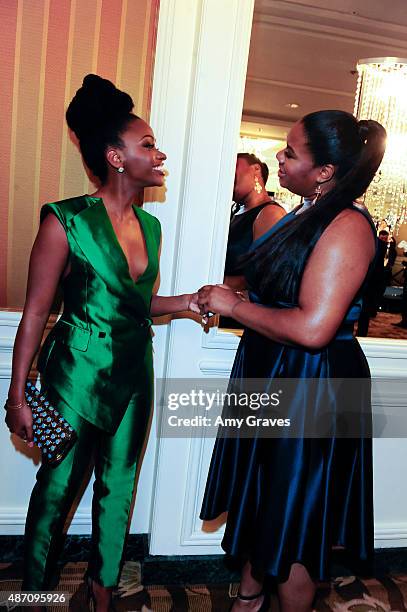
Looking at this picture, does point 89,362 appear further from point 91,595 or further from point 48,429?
point 91,595

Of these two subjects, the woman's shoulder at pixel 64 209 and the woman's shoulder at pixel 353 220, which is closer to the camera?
the woman's shoulder at pixel 353 220

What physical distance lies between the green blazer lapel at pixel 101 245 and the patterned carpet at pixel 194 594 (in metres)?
1.21

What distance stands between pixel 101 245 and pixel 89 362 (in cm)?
35

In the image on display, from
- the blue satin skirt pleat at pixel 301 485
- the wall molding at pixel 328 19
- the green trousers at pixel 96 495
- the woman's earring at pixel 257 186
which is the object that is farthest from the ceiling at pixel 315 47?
the green trousers at pixel 96 495

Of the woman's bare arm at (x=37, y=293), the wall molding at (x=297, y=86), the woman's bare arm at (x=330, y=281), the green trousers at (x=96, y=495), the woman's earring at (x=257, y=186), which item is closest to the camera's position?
the woman's bare arm at (x=330, y=281)

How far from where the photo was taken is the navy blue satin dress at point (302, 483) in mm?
1553

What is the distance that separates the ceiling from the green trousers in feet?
7.56

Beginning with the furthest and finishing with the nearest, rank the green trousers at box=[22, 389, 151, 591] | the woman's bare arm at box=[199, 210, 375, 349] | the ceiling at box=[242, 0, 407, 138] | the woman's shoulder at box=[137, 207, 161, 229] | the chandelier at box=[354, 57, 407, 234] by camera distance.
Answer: the ceiling at box=[242, 0, 407, 138] → the chandelier at box=[354, 57, 407, 234] → the woman's shoulder at box=[137, 207, 161, 229] → the green trousers at box=[22, 389, 151, 591] → the woman's bare arm at box=[199, 210, 375, 349]

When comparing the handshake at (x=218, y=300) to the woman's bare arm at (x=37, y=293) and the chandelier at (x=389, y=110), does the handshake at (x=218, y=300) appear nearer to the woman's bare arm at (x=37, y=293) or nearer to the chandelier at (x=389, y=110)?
the woman's bare arm at (x=37, y=293)

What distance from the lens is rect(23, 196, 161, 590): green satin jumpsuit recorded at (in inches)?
62.8

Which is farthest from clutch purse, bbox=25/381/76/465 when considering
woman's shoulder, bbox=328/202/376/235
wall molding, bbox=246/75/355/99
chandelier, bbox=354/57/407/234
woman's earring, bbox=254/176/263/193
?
wall molding, bbox=246/75/355/99

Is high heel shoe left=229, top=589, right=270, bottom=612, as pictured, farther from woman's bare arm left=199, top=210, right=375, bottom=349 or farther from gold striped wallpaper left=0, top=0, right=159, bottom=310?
gold striped wallpaper left=0, top=0, right=159, bottom=310

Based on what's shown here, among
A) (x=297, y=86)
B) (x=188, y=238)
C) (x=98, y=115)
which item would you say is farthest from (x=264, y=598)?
(x=297, y=86)

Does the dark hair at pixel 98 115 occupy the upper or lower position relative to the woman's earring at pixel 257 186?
upper
